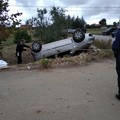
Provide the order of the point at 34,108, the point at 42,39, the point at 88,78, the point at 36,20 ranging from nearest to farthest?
1. the point at 34,108
2. the point at 88,78
3. the point at 42,39
4. the point at 36,20

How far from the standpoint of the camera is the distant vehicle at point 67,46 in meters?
17.1

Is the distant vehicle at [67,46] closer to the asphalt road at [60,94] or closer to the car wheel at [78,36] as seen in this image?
the car wheel at [78,36]

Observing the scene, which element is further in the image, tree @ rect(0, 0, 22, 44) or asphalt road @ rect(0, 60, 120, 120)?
tree @ rect(0, 0, 22, 44)

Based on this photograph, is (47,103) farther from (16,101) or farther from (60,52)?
(60,52)

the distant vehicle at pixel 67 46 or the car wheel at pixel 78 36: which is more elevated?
the car wheel at pixel 78 36

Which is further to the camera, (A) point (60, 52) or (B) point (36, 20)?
(B) point (36, 20)

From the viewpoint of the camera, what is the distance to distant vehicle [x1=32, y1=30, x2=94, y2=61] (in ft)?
56.2

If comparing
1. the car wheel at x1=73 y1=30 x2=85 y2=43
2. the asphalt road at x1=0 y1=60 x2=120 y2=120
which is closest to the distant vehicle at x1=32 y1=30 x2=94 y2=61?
the car wheel at x1=73 y1=30 x2=85 y2=43

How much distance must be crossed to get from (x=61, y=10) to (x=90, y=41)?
11.2 metres

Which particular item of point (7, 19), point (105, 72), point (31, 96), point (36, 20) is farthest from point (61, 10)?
point (31, 96)

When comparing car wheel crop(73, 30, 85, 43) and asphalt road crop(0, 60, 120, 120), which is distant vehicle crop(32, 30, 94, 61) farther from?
asphalt road crop(0, 60, 120, 120)

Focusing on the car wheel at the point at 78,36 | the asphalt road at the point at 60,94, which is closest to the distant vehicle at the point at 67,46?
the car wheel at the point at 78,36

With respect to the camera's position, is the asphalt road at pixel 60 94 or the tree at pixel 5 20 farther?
the tree at pixel 5 20

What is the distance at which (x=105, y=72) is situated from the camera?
12477 mm
